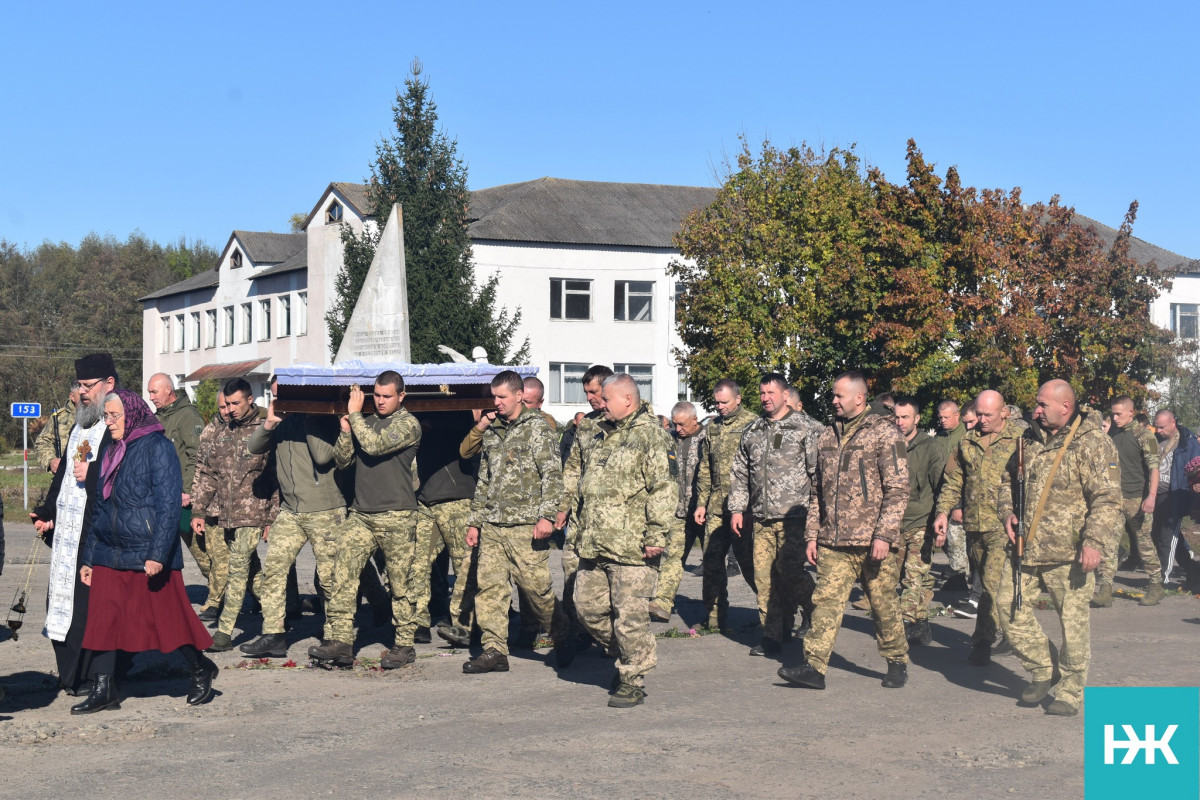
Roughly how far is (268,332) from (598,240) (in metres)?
17.9

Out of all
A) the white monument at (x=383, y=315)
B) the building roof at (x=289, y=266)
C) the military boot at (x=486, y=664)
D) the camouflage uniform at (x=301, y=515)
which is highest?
the building roof at (x=289, y=266)

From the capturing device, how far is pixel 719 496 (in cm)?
1102

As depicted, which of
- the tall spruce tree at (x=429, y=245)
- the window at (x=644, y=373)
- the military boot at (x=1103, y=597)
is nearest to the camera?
the military boot at (x=1103, y=597)

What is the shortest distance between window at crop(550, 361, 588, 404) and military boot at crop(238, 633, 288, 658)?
1622 inches

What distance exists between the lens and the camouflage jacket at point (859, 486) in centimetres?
844

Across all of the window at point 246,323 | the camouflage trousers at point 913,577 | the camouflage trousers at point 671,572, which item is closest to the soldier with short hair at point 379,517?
the camouflage trousers at point 671,572

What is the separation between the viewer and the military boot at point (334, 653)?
909 centimetres

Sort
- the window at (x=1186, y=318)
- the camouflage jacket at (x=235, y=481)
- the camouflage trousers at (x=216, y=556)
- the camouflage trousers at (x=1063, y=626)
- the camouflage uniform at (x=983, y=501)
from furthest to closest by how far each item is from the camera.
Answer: the window at (x=1186, y=318)
the camouflage trousers at (x=216, y=556)
the camouflage jacket at (x=235, y=481)
the camouflage uniform at (x=983, y=501)
the camouflage trousers at (x=1063, y=626)

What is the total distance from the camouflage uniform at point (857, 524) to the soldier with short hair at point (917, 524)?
174 centimetres

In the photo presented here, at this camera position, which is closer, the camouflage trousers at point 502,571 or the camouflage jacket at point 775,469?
the camouflage trousers at point 502,571

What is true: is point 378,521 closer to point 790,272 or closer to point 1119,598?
point 1119,598

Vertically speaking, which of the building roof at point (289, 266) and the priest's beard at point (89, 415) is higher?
the building roof at point (289, 266)

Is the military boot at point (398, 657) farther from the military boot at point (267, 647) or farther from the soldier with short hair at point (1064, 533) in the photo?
the soldier with short hair at point (1064, 533)

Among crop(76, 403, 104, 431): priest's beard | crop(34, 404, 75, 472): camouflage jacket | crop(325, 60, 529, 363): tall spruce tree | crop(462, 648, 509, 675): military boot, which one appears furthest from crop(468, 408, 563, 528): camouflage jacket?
crop(325, 60, 529, 363): tall spruce tree
